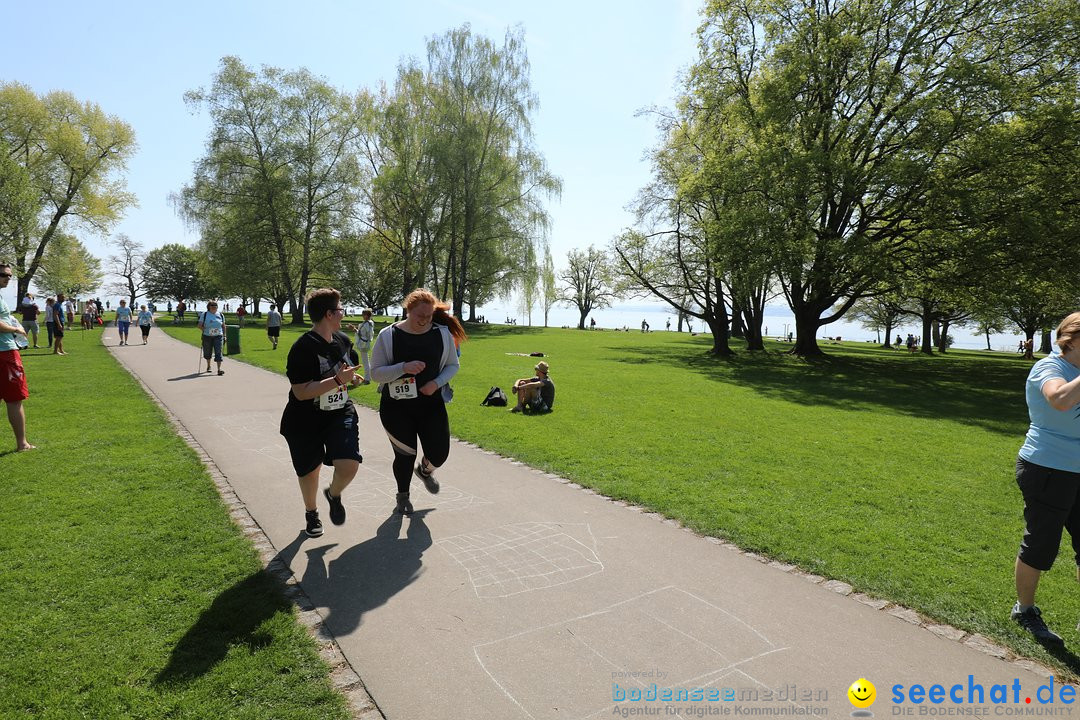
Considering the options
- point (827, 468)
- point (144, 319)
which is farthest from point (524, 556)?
point (144, 319)

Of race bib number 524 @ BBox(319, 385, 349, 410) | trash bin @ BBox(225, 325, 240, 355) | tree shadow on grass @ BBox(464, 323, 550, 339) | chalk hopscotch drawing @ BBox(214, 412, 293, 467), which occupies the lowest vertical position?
chalk hopscotch drawing @ BBox(214, 412, 293, 467)

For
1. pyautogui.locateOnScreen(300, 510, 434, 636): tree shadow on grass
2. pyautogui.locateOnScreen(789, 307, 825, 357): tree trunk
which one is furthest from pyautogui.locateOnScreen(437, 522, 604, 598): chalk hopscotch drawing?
pyautogui.locateOnScreen(789, 307, 825, 357): tree trunk

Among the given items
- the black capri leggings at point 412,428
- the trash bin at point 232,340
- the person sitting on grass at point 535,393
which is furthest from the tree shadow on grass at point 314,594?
the trash bin at point 232,340

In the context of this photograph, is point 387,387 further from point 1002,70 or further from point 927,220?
point 1002,70

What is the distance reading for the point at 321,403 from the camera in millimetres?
4406

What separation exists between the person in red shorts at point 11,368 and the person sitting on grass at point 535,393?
6.90 meters

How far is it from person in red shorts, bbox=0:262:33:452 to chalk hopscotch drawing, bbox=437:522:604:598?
585 centimetres

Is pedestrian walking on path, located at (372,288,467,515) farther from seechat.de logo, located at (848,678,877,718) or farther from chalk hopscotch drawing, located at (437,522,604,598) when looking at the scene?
seechat.de logo, located at (848,678,877,718)

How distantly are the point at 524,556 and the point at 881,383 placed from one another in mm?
18365

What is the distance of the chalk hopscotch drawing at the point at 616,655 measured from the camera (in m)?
2.76

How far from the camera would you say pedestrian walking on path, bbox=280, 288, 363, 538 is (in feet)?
14.0

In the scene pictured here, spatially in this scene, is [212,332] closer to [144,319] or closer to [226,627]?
[144,319]

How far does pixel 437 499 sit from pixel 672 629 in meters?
2.95

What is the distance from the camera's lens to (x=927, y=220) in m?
19.4
